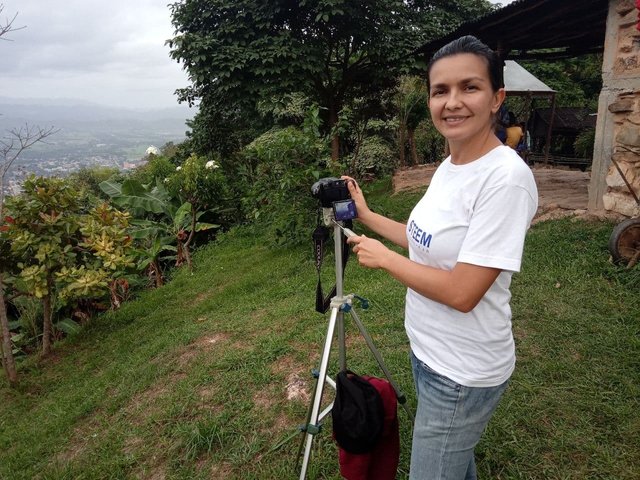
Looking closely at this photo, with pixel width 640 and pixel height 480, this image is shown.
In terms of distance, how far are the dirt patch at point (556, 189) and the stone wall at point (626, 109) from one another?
0.34m

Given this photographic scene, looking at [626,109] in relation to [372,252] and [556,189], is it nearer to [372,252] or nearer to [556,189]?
[556,189]

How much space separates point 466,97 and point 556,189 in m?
7.46

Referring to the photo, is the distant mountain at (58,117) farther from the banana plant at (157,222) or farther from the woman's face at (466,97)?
the woman's face at (466,97)

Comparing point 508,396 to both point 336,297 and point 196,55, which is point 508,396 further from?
point 196,55

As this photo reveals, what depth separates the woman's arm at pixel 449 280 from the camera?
105cm

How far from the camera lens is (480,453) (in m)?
2.20

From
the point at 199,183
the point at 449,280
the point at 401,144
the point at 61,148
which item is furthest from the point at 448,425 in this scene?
the point at 61,148

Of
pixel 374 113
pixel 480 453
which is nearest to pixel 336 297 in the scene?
pixel 480 453

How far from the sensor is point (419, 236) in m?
1.25

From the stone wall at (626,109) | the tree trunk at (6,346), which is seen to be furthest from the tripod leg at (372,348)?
the stone wall at (626,109)

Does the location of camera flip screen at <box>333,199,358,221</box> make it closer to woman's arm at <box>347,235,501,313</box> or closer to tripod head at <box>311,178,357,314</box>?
tripod head at <box>311,178,357,314</box>

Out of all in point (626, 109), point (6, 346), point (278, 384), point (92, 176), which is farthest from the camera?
point (92, 176)

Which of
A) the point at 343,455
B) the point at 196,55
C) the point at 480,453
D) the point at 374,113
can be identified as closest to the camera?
the point at 343,455

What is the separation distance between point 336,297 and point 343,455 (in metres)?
0.61
